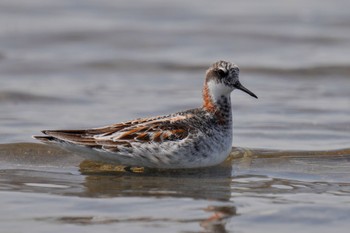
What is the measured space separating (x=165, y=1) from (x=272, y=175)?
44.1 ft

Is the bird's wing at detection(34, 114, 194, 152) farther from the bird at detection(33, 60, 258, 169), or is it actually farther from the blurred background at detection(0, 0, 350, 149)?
the blurred background at detection(0, 0, 350, 149)

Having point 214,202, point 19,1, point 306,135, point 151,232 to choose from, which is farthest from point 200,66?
point 151,232

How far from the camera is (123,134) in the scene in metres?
11.2

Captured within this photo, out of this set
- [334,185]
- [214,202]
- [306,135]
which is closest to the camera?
[214,202]

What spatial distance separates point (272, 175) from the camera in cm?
1127

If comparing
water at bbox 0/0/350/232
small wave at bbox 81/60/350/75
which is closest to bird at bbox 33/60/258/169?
water at bbox 0/0/350/232

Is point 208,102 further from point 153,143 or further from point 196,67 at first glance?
point 196,67

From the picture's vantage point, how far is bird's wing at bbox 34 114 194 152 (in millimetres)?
11094

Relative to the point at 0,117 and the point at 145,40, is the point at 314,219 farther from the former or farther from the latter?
the point at 145,40

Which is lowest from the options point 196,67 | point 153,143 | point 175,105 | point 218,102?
point 153,143

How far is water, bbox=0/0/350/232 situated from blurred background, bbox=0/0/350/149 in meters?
Answer: 0.04

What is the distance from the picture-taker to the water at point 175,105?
9312 mm

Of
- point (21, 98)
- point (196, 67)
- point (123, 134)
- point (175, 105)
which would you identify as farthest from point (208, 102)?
point (196, 67)

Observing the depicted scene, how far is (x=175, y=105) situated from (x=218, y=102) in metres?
3.37
